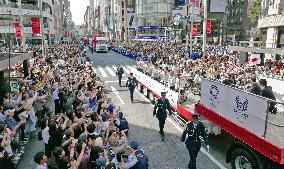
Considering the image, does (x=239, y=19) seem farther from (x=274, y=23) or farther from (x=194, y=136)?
(x=194, y=136)

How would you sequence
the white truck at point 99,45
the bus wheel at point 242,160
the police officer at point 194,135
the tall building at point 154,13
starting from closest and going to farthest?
the bus wheel at point 242,160 < the police officer at point 194,135 < the white truck at point 99,45 < the tall building at point 154,13

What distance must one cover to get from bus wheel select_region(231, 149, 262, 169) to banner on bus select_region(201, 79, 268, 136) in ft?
2.23

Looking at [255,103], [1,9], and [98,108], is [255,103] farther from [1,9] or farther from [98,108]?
[1,9]

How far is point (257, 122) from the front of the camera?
A: 6.94 m

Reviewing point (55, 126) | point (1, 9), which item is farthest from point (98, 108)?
point (1, 9)

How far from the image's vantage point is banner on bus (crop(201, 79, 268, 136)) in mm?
6842

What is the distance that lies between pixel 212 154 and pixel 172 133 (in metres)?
2.53

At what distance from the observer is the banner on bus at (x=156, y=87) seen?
12.9 meters

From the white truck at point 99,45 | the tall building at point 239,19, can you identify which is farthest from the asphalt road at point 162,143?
the tall building at point 239,19

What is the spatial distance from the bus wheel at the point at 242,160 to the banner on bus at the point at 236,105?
0.68m

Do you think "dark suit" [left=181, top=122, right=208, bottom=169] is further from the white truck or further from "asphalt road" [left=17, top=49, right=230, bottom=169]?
the white truck

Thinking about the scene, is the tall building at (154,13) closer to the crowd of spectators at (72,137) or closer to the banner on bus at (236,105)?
the crowd of spectators at (72,137)

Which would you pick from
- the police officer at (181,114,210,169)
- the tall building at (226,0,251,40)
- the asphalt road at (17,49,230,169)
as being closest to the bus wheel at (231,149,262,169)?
the police officer at (181,114,210,169)

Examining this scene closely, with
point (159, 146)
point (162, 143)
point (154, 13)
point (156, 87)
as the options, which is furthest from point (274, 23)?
point (154, 13)
